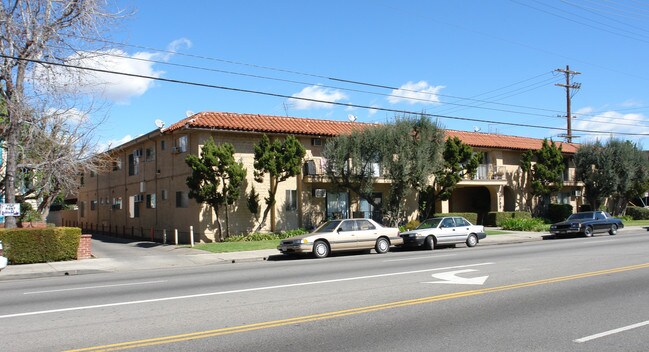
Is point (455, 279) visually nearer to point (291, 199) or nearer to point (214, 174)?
point (214, 174)

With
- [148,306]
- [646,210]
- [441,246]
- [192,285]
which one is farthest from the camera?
[646,210]

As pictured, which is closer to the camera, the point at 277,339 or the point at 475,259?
the point at 277,339

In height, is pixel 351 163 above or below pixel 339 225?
above

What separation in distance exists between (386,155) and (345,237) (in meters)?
8.48

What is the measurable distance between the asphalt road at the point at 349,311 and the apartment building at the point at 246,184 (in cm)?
1328

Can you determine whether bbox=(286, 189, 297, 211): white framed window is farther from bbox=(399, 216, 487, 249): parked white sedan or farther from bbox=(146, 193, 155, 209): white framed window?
bbox=(146, 193, 155, 209): white framed window

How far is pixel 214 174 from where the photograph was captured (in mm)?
24141

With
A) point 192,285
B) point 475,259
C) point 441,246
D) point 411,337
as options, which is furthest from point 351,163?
point 411,337

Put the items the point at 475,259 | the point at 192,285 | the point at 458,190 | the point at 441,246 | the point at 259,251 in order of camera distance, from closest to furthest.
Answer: the point at 192,285, the point at 475,259, the point at 259,251, the point at 441,246, the point at 458,190

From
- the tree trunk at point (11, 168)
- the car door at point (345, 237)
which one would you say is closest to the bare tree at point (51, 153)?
the tree trunk at point (11, 168)

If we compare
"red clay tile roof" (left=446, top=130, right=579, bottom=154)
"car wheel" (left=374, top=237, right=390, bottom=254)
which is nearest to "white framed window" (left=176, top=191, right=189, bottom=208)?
"car wheel" (left=374, top=237, right=390, bottom=254)

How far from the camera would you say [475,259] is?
15.8 m

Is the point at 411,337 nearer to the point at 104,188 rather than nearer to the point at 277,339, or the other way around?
the point at 277,339

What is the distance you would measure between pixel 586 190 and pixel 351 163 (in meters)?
22.8
